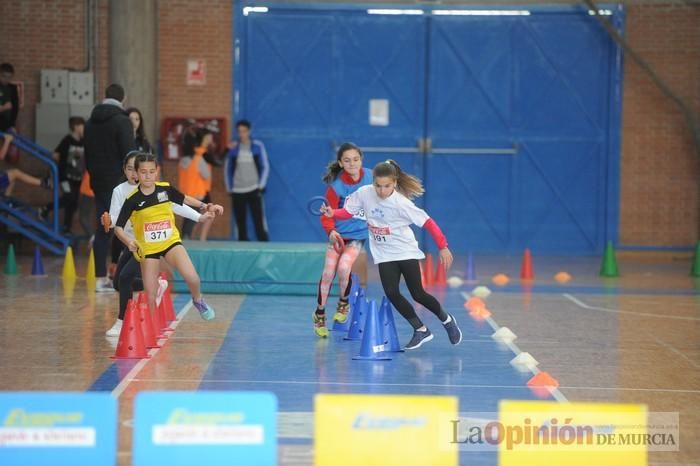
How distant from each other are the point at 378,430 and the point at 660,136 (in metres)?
15.8

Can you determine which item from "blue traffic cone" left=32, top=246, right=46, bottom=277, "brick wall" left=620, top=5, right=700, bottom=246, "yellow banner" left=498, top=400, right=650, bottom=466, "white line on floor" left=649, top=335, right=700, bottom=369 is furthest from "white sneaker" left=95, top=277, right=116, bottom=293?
"brick wall" left=620, top=5, right=700, bottom=246

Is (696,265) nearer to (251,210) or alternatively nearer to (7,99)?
(251,210)

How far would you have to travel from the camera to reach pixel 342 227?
10.9 meters

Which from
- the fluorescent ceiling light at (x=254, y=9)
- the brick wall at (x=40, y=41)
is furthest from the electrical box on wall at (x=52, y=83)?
the fluorescent ceiling light at (x=254, y=9)

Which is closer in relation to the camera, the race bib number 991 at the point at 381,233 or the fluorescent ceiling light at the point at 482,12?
the race bib number 991 at the point at 381,233

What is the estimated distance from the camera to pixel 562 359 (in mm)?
9789

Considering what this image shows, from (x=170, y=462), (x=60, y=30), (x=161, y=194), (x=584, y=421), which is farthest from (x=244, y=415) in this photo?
(x=60, y=30)

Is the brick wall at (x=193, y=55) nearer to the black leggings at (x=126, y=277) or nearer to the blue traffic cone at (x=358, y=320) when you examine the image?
the black leggings at (x=126, y=277)

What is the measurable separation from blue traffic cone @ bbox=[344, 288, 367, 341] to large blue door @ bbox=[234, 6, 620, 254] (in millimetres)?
9431

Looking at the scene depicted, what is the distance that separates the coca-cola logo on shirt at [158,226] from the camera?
10016 mm

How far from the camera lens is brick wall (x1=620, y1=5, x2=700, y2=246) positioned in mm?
19922

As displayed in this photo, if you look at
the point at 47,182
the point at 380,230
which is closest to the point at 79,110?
the point at 47,182

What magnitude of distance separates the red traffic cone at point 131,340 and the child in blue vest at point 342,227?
1.84 metres

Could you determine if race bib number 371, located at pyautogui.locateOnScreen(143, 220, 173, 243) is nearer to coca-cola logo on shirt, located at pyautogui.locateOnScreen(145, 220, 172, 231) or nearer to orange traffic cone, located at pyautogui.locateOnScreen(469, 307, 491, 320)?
coca-cola logo on shirt, located at pyautogui.locateOnScreen(145, 220, 172, 231)
